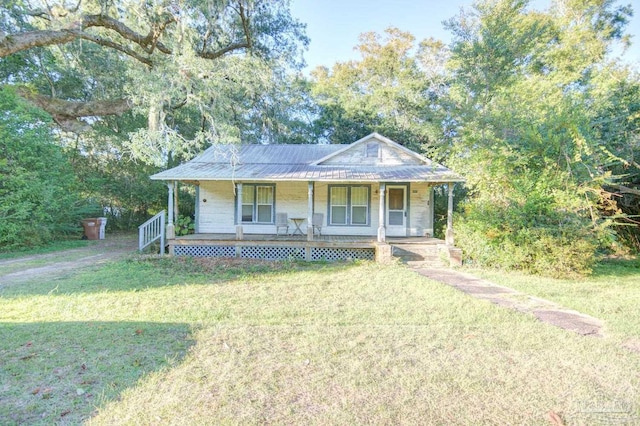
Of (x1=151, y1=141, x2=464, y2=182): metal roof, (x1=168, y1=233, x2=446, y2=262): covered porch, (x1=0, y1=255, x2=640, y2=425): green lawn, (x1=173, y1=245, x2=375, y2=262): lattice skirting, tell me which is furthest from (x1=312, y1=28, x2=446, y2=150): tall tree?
(x1=0, y1=255, x2=640, y2=425): green lawn

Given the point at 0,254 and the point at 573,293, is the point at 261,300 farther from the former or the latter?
the point at 0,254

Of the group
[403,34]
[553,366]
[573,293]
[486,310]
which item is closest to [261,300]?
[486,310]

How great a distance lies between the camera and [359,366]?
3312 millimetres

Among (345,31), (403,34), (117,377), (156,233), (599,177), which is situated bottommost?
(117,377)

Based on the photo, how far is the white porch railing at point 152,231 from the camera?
10.6m

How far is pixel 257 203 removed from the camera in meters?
12.4

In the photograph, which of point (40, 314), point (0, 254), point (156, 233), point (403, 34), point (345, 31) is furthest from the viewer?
point (403, 34)

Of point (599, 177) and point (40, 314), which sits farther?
point (599, 177)

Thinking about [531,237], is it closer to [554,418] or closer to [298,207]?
[554,418]

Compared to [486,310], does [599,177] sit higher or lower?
higher

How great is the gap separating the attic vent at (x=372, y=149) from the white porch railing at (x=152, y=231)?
727 centimetres

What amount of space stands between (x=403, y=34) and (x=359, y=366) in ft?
83.6

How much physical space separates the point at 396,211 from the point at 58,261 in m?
10.4

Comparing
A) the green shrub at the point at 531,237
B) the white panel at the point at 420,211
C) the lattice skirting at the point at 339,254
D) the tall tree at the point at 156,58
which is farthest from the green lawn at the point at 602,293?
the tall tree at the point at 156,58
